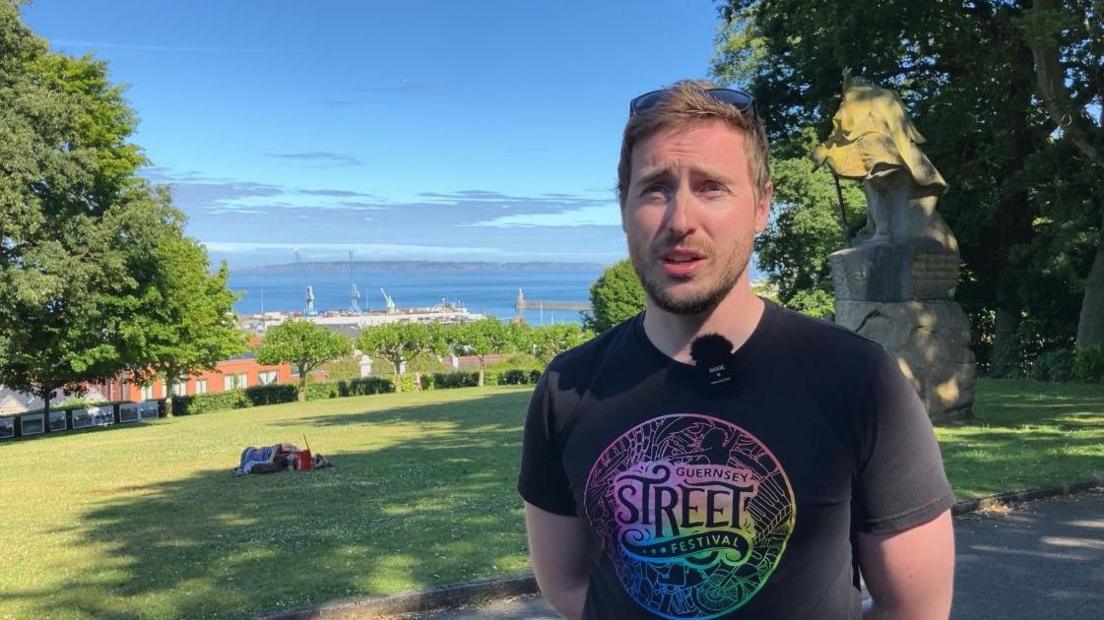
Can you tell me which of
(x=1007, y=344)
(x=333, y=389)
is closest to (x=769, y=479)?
(x=1007, y=344)

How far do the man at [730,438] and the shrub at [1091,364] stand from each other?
2345 cm

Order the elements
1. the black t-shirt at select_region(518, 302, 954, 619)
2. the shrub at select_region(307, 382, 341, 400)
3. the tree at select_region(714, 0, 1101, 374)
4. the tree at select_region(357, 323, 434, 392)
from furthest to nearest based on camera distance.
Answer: the tree at select_region(357, 323, 434, 392) < the shrub at select_region(307, 382, 341, 400) < the tree at select_region(714, 0, 1101, 374) < the black t-shirt at select_region(518, 302, 954, 619)

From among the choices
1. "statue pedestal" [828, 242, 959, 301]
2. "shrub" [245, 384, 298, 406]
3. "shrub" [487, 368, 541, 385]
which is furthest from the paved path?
"shrub" [487, 368, 541, 385]

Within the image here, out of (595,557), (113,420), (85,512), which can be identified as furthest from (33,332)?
(595,557)

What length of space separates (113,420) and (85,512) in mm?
32603

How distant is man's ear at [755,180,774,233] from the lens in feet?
6.28

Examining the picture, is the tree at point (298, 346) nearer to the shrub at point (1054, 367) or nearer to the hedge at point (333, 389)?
the hedge at point (333, 389)

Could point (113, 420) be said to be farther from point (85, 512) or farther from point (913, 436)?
point (913, 436)

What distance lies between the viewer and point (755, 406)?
1.76 metres

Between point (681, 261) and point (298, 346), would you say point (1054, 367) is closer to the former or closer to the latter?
point (681, 261)

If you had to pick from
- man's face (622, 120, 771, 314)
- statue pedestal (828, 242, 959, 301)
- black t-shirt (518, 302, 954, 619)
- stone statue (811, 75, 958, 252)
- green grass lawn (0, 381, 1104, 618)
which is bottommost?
green grass lawn (0, 381, 1104, 618)

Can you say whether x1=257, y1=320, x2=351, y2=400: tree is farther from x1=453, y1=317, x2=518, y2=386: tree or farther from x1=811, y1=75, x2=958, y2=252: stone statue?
x1=811, y1=75, x2=958, y2=252: stone statue

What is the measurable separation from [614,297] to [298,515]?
6052cm

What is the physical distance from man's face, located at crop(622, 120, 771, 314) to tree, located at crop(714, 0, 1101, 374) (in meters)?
15.8
